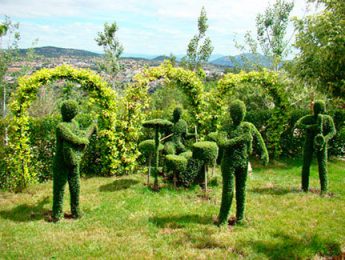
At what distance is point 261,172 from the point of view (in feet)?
43.8

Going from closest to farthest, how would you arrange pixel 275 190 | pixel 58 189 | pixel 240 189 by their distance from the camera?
pixel 240 189, pixel 58 189, pixel 275 190

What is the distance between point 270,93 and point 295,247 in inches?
331

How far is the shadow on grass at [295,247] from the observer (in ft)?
22.0

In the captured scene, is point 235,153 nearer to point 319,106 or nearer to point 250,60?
point 319,106

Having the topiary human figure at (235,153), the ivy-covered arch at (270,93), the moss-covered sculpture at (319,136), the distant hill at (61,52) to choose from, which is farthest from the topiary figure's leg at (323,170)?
the distant hill at (61,52)

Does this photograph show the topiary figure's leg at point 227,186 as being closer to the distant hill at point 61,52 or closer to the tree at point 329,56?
the tree at point 329,56

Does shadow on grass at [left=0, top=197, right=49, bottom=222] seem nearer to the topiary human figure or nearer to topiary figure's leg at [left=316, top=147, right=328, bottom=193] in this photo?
the topiary human figure

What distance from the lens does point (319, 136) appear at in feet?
33.0

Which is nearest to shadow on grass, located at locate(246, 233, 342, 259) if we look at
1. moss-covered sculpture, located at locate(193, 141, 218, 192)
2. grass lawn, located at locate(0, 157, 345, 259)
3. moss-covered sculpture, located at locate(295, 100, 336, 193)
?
grass lawn, located at locate(0, 157, 345, 259)

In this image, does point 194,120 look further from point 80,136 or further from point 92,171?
point 80,136

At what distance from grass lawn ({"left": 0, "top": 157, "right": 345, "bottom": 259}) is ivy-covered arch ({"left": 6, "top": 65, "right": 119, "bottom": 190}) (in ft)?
2.19

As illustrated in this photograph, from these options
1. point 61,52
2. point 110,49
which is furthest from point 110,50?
point 61,52

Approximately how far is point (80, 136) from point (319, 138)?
22.0ft

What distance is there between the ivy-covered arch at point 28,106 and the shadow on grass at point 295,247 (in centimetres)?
642
